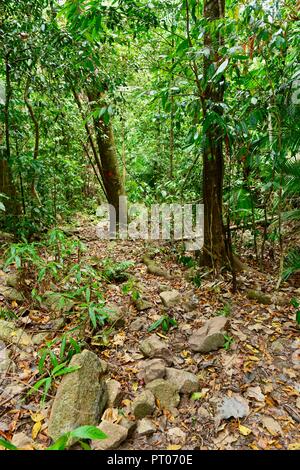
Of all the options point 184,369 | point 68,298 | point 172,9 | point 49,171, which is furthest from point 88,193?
point 184,369

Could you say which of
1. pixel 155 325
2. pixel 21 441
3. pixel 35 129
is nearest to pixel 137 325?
pixel 155 325

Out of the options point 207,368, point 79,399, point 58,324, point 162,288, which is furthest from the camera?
point 162,288

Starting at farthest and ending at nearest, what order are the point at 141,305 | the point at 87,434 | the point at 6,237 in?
the point at 6,237 < the point at 141,305 < the point at 87,434

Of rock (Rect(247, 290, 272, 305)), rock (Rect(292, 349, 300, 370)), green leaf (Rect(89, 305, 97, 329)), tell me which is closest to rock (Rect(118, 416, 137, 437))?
green leaf (Rect(89, 305, 97, 329))

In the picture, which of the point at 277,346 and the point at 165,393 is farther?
the point at 277,346

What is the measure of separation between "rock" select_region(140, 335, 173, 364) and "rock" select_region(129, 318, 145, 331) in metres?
0.31

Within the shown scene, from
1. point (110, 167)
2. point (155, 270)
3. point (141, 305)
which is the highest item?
point (110, 167)

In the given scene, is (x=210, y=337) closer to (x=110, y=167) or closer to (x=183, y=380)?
(x=183, y=380)

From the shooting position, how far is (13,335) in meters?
2.30

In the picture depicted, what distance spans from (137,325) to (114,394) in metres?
0.89

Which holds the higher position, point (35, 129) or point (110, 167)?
point (35, 129)

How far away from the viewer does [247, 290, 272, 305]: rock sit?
123 inches

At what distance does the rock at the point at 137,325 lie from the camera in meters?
2.73

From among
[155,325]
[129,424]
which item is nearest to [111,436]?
[129,424]
